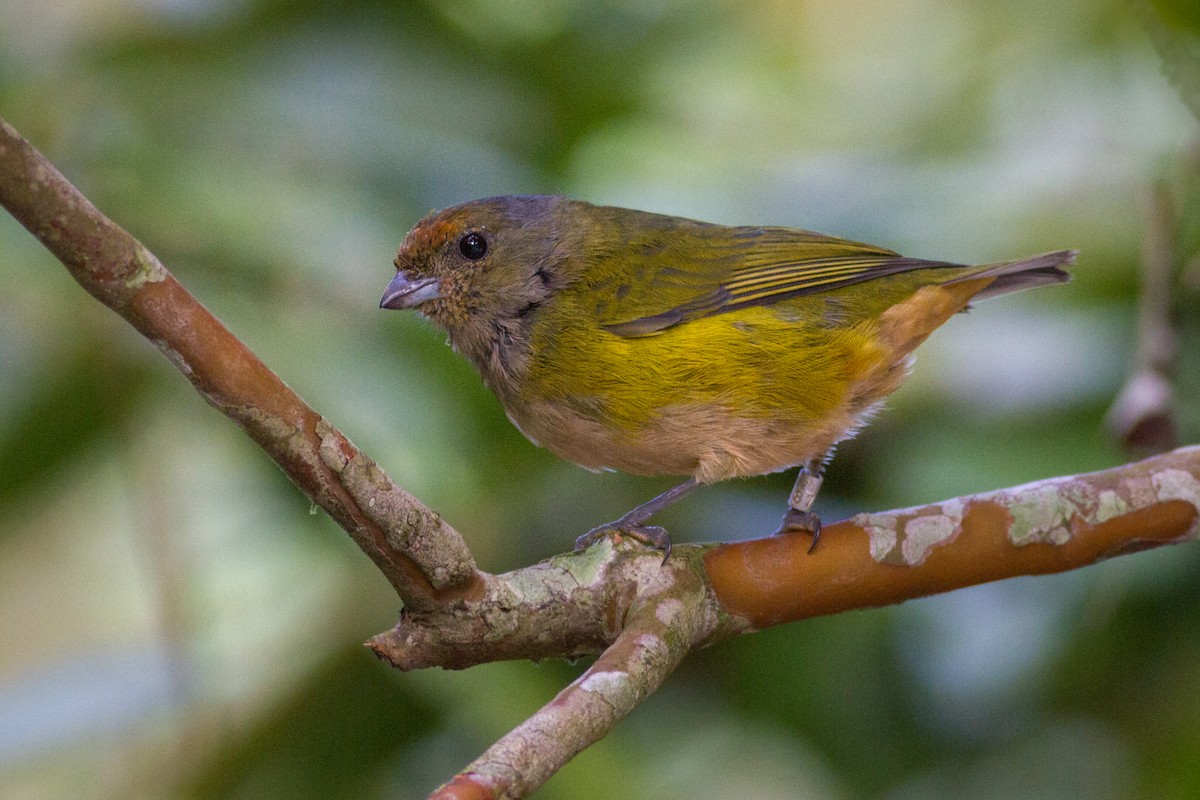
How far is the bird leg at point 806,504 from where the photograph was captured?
2215mm

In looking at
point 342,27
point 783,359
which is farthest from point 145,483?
point 783,359

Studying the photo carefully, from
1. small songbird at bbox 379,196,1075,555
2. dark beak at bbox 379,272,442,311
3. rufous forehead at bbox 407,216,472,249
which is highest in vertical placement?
rufous forehead at bbox 407,216,472,249

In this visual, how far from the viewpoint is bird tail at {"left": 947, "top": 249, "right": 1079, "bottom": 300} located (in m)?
2.82

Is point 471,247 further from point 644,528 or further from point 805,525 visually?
point 805,525

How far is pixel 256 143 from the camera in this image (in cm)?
319

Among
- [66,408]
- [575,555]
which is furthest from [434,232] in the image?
[575,555]

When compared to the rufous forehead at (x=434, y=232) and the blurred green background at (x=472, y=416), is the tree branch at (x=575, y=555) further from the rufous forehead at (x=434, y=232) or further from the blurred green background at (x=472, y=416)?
the rufous forehead at (x=434, y=232)

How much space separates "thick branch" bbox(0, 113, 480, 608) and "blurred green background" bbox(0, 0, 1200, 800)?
1.11m

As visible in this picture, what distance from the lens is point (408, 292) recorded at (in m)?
2.89

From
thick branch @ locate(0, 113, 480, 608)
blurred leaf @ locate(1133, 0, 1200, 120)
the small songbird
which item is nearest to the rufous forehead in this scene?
the small songbird

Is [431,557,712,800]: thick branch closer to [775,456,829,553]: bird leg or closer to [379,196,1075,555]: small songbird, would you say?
[775,456,829,553]: bird leg

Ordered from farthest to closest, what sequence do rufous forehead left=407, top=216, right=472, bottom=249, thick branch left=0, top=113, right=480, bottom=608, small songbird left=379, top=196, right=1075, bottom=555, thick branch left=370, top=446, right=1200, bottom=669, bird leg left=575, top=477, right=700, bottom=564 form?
rufous forehead left=407, top=216, right=472, bottom=249 < small songbird left=379, top=196, right=1075, bottom=555 < bird leg left=575, top=477, right=700, bottom=564 < thick branch left=370, top=446, right=1200, bottom=669 < thick branch left=0, top=113, right=480, bottom=608

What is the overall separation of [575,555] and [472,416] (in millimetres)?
1120

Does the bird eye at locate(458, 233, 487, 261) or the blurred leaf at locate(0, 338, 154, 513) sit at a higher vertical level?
the blurred leaf at locate(0, 338, 154, 513)
